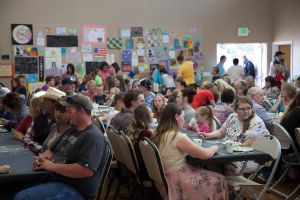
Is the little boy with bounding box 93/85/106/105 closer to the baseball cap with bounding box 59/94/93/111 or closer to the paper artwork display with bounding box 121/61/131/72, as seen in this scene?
the paper artwork display with bounding box 121/61/131/72

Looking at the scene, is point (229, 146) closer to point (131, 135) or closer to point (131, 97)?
point (131, 135)

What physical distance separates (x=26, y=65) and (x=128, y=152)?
8.03 m

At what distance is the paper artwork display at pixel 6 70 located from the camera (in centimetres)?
1078

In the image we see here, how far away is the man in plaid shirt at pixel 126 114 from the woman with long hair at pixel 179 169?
39.7 inches

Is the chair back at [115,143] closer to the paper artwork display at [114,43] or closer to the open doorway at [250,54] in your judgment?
the paper artwork display at [114,43]

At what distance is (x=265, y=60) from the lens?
13609mm

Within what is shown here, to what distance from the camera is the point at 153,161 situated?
3354 millimetres

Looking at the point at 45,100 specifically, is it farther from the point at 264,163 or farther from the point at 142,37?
the point at 142,37

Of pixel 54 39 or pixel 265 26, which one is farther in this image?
pixel 265 26

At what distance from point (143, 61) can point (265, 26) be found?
14.8 feet

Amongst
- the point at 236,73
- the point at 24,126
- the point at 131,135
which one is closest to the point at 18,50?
the point at 236,73

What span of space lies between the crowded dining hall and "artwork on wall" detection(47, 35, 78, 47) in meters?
0.03

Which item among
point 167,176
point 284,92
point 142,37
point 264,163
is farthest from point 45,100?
point 142,37

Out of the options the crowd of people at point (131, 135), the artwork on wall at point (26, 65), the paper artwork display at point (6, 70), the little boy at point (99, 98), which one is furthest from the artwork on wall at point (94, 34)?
the crowd of people at point (131, 135)
